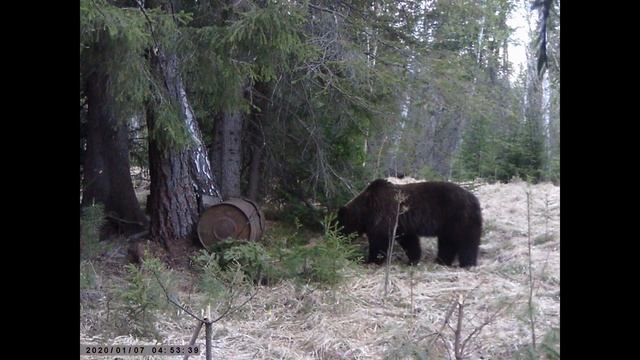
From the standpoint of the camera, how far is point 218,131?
6.50 metres

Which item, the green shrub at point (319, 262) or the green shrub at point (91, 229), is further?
the green shrub at point (319, 262)

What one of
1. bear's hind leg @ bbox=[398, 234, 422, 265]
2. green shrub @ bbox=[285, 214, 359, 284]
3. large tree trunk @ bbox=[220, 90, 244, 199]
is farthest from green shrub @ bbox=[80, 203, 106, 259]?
bear's hind leg @ bbox=[398, 234, 422, 265]

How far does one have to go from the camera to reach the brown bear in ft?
18.6

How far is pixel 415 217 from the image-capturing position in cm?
605

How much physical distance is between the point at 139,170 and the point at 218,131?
0.99 meters

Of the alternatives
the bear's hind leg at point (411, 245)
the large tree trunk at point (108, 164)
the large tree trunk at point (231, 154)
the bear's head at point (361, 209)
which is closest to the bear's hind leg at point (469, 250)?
the bear's hind leg at point (411, 245)

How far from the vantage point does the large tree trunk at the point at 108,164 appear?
4.29 meters

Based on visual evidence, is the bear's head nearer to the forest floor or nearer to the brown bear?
the brown bear

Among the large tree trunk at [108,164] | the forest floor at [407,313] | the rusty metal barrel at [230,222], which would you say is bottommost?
the forest floor at [407,313]

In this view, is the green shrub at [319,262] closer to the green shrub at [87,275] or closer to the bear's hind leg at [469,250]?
the bear's hind leg at [469,250]

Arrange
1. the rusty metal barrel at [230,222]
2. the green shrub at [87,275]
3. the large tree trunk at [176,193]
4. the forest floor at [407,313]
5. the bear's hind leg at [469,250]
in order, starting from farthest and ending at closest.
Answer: the large tree trunk at [176,193] < the rusty metal barrel at [230,222] < the bear's hind leg at [469,250] < the green shrub at [87,275] < the forest floor at [407,313]

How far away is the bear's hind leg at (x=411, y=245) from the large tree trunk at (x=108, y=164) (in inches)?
97.6

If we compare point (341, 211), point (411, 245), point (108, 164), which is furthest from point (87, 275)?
point (411, 245)
